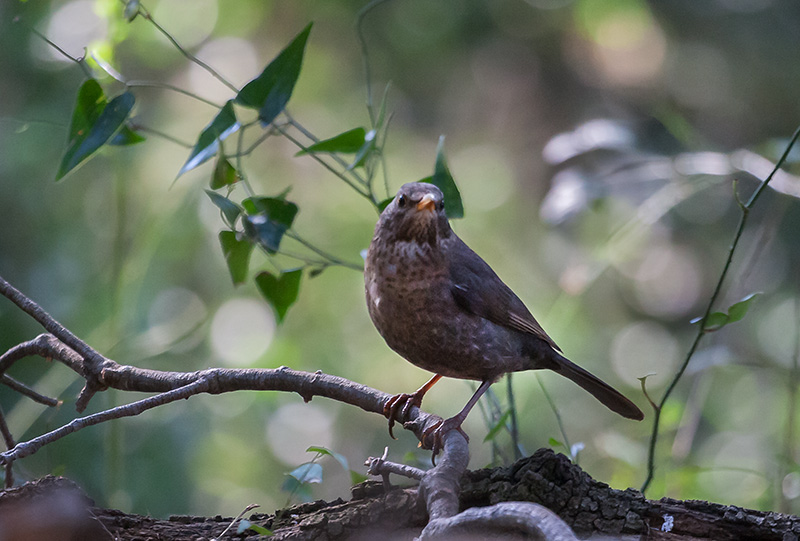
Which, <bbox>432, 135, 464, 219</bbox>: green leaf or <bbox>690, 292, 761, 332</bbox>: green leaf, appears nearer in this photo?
<bbox>690, 292, 761, 332</bbox>: green leaf

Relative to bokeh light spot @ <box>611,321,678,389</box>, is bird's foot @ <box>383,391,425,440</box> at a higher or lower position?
lower

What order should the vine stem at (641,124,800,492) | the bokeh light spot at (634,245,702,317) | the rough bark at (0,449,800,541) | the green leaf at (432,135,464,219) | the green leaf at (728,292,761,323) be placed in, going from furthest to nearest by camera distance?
the bokeh light spot at (634,245,702,317)
the green leaf at (432,135,464,219)
the green leaf at (728,292,761,323)
the vine stem at (641,124,800,492)
the rough bark at (0,449,800,541)

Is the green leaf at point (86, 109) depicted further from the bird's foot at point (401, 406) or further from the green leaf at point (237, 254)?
the bird's foot at point (401, 406)

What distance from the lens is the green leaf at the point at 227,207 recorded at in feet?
8.52

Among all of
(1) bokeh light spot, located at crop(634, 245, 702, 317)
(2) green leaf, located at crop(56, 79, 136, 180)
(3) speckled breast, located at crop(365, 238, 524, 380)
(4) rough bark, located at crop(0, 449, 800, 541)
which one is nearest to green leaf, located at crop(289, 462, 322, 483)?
(4) rough bark, located at crop(0, 449, 800, 541)

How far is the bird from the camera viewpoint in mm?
2832

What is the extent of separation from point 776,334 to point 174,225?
4.86 m

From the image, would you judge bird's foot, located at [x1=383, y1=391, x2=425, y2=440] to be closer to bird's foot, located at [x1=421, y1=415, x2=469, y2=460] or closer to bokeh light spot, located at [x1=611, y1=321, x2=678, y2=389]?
bird's foot, located at [x1=421, y1=415, x2=469, y2=460]

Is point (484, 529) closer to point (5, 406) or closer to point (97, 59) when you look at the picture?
point (97, 59)

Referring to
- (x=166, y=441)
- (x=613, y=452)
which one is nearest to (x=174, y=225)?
(x=166, y=441)

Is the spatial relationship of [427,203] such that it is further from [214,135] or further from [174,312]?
[174,312]

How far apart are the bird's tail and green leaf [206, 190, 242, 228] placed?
158 centimetres

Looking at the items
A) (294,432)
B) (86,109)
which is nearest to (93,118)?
(86,109)

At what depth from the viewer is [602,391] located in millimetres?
3328
